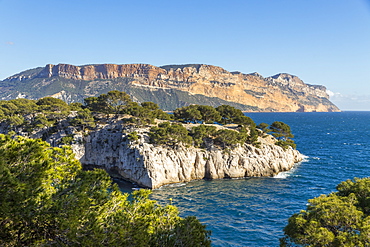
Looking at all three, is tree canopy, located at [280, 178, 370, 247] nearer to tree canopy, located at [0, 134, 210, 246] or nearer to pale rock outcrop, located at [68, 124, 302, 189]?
tree canopy, located at [0, 134, 210, 246]

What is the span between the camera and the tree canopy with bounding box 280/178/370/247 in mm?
15320

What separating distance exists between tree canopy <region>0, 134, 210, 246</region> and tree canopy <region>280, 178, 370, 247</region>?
1067cm

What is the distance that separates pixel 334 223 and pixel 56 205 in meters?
17.4

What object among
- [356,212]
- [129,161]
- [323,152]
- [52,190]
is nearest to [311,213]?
[356,212]

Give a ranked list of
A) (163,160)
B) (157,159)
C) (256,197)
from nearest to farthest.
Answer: (256,197)
(157,159)
(163,160)

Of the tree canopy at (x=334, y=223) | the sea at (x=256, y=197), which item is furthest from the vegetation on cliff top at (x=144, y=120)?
the tree canopy at (x=334, y=223)

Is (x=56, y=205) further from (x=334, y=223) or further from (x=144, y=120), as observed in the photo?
(x=144, y=120)

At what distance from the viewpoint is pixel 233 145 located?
5353 cm

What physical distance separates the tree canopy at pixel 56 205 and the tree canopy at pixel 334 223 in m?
10.7

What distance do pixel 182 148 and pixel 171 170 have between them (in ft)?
18.3

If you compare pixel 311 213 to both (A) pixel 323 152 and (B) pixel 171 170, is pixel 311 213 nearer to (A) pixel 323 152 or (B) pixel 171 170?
(B) pixel 171 170

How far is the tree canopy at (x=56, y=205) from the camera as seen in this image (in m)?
10.5

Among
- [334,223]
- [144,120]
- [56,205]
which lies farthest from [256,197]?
[56,205]

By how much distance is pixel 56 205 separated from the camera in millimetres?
11297
